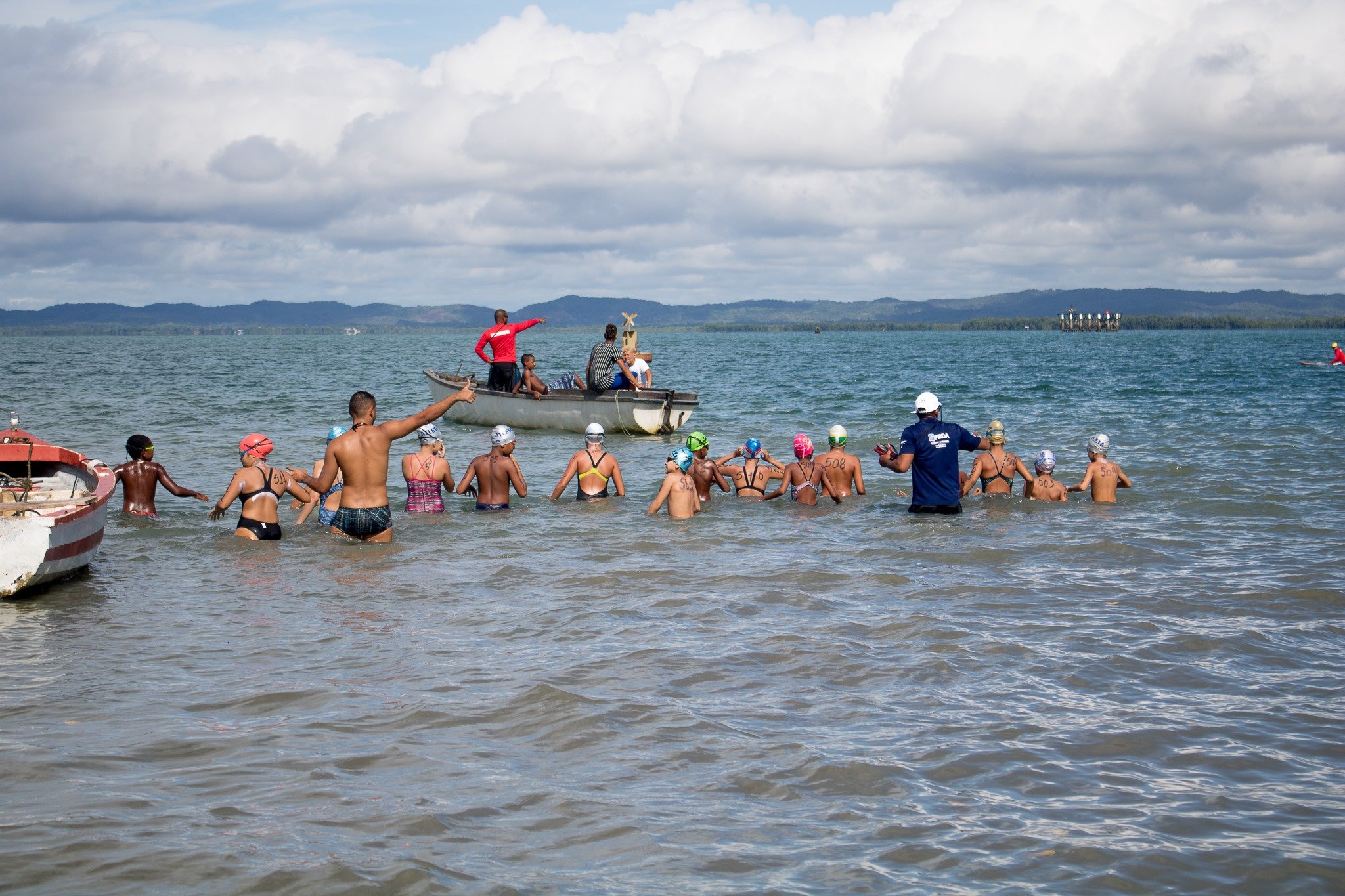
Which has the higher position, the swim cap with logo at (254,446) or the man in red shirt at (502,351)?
the man in red shirt at (502,351)

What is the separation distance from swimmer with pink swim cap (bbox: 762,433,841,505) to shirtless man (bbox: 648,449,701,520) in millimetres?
1398

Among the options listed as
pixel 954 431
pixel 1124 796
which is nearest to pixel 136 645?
pixel 1124 796

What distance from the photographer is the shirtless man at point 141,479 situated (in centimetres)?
1341

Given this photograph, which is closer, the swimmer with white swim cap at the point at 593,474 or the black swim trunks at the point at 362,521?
the black swim trunks at the point at 362,521

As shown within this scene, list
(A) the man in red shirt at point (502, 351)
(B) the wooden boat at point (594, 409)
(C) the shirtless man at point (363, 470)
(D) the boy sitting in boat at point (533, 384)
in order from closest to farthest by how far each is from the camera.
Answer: (C) the shirtless man at point (363, 470)
(A) the man in red shirt at point (502, 351)
(B) the wooden boat at point (594, 409)
(D) the boy sitting in boat at point (533, 384)

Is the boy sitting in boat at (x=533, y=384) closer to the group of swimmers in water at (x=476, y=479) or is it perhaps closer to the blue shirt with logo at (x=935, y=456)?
the group of swimmers in water at (x=476, y=479)

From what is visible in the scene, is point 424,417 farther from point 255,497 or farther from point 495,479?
point 495,479

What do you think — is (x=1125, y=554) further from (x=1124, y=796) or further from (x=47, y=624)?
(x=47, y=624)

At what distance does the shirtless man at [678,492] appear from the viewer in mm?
13367

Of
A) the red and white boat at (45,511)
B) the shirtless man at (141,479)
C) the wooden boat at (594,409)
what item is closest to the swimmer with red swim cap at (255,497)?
the red and white boat at (45,511)

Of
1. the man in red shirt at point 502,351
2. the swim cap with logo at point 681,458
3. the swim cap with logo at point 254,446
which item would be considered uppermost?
the man in red shirt at point 502,351

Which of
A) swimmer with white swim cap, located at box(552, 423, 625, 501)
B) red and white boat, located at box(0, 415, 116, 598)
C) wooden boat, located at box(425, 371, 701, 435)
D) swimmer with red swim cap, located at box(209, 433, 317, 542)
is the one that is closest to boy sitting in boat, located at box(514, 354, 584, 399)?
wooden boat, located at box(425, 371, 701, 435)

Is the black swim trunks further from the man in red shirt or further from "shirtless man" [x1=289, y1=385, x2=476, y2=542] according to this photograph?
the man in red shirt

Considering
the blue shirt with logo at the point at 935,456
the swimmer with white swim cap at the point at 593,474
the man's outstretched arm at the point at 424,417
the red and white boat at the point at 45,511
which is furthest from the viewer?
the swimmer with white swim cap at the point at 593,474
